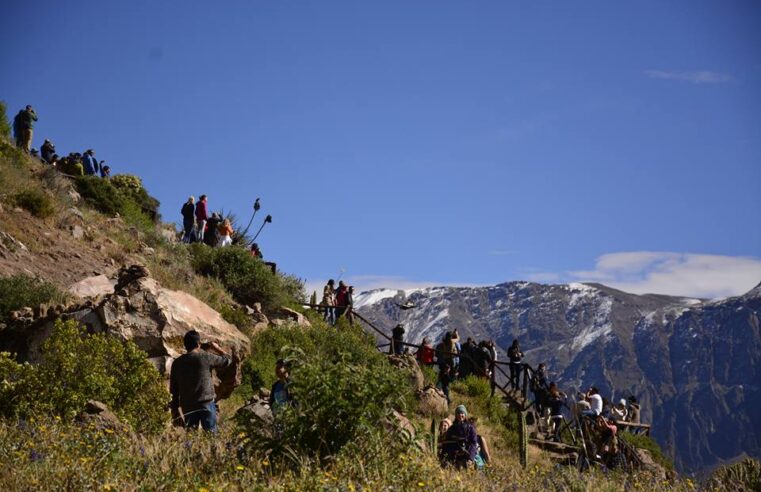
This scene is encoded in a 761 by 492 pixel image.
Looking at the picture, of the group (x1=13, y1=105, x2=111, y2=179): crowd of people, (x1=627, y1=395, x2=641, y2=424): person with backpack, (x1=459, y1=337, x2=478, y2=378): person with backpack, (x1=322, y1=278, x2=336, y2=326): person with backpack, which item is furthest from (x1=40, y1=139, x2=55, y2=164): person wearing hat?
(x1=627, y1=395, x2=641, y2=424): person with backpack

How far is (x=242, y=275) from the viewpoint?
2514cm

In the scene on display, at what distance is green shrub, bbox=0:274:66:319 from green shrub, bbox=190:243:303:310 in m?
7.80

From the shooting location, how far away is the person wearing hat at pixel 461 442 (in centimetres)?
1198

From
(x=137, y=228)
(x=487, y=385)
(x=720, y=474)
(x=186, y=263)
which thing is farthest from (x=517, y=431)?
(x=720, y=474)

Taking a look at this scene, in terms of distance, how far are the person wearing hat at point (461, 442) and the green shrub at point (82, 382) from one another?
358 centimetres

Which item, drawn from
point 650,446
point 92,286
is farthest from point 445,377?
point 92,286

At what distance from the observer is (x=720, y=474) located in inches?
412

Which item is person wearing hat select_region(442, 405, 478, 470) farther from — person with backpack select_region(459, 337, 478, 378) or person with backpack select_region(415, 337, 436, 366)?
person with backpack select_region(459, 337, 478, 378)

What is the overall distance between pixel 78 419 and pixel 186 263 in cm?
1445

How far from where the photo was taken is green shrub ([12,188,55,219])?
22.6 meters

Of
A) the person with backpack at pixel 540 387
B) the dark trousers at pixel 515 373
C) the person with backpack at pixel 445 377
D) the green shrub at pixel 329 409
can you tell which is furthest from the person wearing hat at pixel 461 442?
the dark trousers at pixel 515 373

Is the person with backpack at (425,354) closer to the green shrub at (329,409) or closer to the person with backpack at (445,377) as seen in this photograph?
the person with backpack at (445,377)

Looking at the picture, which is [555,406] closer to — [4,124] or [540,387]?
[540,387]

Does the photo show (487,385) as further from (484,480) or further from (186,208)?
(484,480)
